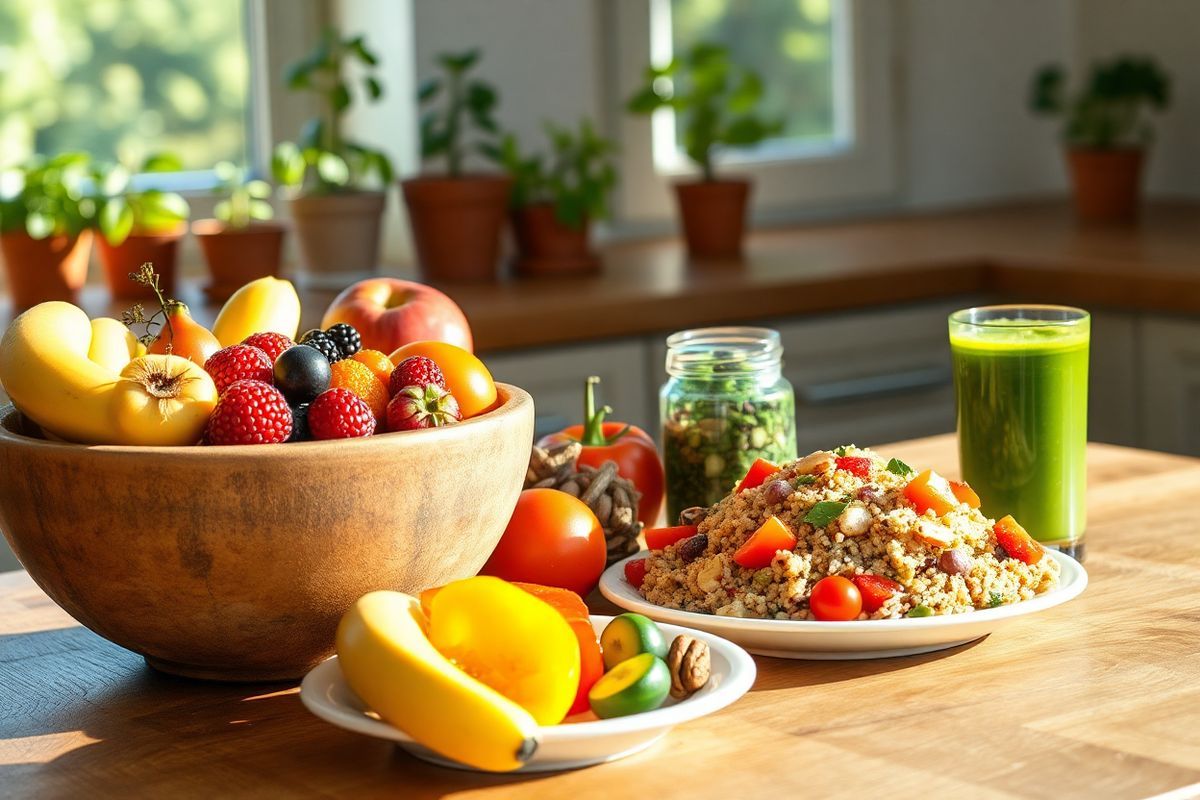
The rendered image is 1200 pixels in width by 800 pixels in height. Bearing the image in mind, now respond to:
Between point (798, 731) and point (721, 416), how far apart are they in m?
0.40

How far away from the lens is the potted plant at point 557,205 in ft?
8.85

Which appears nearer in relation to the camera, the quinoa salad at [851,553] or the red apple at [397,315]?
the quinoa salad at [851,553]

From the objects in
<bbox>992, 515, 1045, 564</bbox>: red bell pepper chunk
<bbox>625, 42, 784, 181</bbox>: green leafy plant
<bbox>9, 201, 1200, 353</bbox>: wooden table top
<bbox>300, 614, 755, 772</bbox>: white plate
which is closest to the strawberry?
<bbox>300, 614, 755, 772</bbox>: white plate

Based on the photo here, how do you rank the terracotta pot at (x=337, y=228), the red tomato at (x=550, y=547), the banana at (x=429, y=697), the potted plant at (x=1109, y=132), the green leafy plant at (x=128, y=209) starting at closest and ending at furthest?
1. the banana at (x=429, y=697)
2. the red tomato at (x=550, y=547)
3. the green leafy plant at (x=128, y=209)
4. the terracotta pot at (x=337, y=228)
5. the potted plant at (x=1109, y=132)

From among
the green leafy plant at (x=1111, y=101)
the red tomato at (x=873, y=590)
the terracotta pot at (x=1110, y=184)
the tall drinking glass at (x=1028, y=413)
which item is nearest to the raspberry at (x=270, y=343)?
the red tomato at (x=873, y=590)

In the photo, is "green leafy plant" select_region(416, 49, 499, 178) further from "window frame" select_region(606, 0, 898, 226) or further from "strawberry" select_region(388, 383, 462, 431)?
"strawberry" select_region(388, 383, 462, 431)

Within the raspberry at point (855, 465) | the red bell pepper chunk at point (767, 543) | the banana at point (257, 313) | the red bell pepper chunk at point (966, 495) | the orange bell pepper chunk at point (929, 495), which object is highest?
the banana at point (257, 313)

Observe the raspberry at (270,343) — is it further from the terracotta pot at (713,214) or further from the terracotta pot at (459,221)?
the terracotta pot at (713,214)

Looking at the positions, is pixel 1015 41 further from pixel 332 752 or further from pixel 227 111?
pixel 332 752

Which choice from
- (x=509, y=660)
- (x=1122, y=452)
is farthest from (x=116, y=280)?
(x=509, y=660)

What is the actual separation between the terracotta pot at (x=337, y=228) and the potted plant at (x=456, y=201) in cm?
8

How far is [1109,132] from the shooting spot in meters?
3.28

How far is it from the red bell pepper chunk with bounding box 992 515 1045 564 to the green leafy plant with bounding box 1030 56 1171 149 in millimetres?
2431

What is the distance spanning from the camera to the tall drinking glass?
1.13 meters
